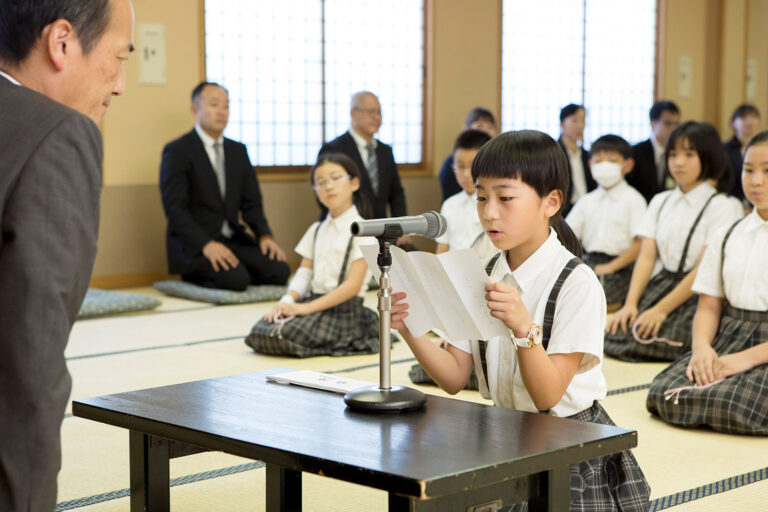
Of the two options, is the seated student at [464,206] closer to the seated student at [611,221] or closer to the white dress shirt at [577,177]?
the seated student at [611,221]

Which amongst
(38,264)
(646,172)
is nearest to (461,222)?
(38,264)

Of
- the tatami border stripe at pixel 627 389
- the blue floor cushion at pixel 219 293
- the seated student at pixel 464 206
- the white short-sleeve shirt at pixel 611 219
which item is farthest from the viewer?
the blue floor cushion at pixel 219 293

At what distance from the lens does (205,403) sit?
6.48 ft

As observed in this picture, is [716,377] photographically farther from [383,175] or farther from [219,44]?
[219,44]

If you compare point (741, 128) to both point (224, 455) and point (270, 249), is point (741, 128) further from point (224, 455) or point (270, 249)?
point (224, 455)

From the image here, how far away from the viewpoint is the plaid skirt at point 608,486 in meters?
1.93

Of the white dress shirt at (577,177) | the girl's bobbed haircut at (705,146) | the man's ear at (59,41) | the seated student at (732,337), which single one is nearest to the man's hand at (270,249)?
the white dress shirt at (577,177)

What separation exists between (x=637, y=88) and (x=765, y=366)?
7.52 m

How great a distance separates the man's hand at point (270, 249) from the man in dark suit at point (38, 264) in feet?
18.3

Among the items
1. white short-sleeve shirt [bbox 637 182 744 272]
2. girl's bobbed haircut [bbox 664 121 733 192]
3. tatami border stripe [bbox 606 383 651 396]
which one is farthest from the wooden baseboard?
tatami border stripe [bbox 606 383 651 396]

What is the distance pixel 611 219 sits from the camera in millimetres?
5594

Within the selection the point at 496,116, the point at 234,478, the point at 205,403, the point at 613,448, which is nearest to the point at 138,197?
the point at 496,116

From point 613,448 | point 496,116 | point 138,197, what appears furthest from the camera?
point 496,116

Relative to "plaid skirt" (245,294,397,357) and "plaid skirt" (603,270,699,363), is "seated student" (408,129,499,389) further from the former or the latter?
"plaid skirt" (603,270,699,363)
